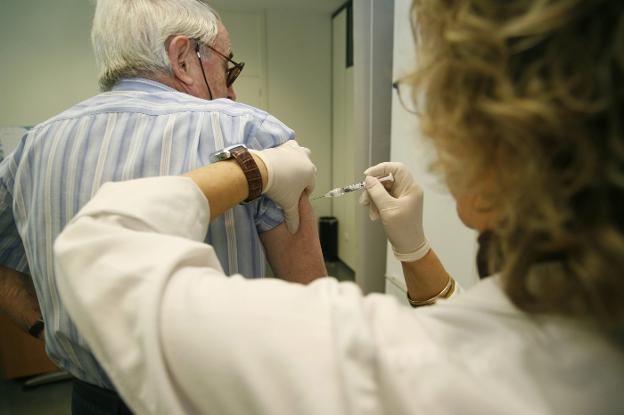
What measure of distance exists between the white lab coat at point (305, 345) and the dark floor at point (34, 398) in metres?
2.34

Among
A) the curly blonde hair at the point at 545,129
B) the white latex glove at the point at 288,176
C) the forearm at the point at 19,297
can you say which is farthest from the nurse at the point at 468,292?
the forearm at the point at 19,297

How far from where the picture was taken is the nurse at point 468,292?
343mm

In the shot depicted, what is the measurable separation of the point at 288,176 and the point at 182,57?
0.43 m

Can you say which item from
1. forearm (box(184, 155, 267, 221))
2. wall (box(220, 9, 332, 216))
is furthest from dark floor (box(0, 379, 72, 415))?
wall (box(220, 9, 332, 216))

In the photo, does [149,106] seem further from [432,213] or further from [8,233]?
[432,213]

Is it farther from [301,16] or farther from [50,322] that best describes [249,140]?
[301,16]

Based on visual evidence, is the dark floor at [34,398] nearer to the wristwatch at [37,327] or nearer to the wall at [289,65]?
the wristwatch at [37,327]

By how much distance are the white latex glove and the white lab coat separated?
0.35m

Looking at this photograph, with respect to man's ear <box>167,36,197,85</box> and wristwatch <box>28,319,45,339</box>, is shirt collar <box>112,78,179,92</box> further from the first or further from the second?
wristwatch <box>28,319,45,339</box>

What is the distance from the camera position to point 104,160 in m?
0.79

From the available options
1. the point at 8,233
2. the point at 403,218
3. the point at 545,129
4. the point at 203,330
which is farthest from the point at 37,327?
the point at 545,129

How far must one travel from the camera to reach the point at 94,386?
0.86 metres

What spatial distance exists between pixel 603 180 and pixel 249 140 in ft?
2.34

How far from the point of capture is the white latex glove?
797 mm
